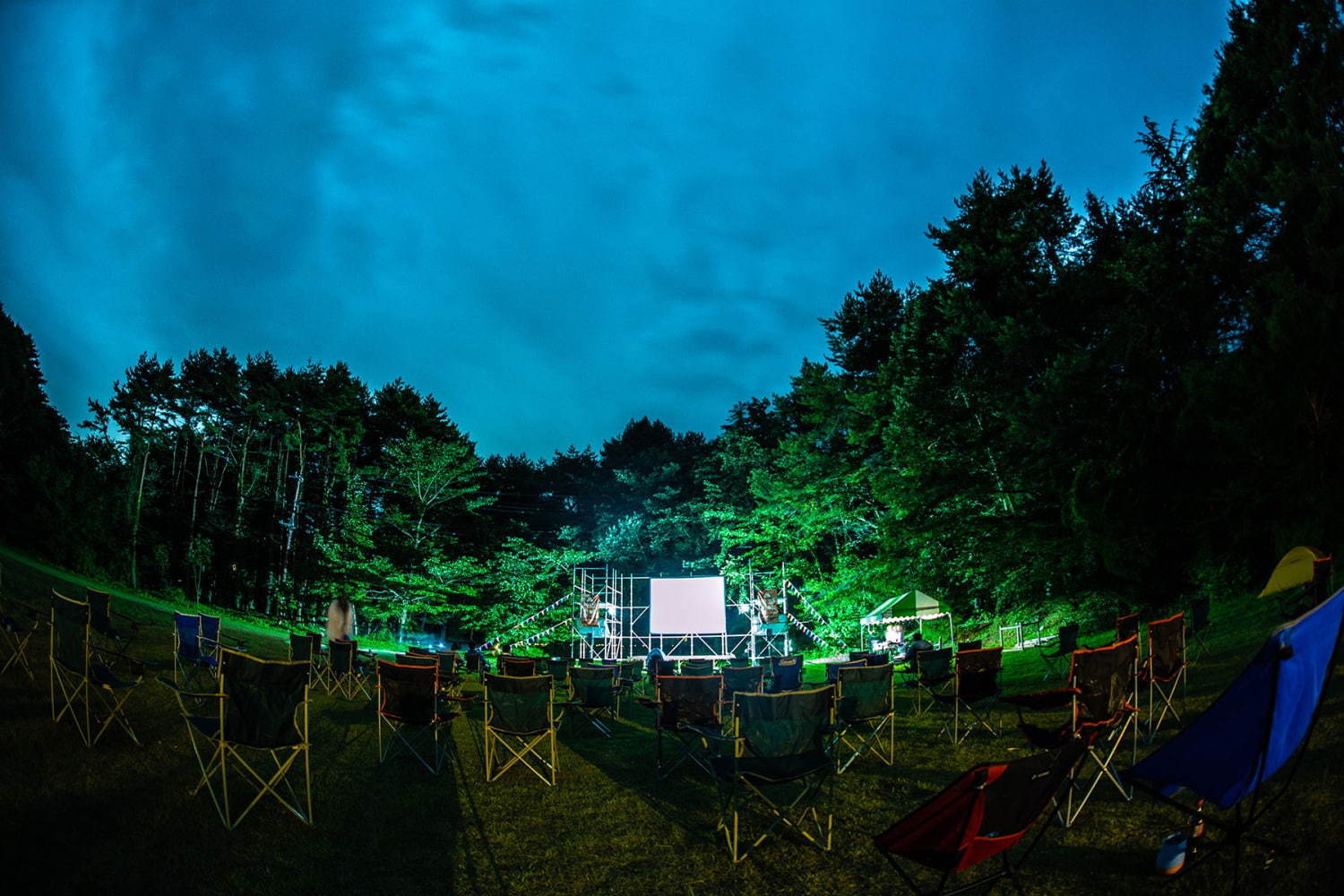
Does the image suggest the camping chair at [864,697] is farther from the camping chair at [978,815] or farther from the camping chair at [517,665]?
the camping chair at [517,665]

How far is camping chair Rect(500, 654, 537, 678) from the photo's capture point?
24.0 ft

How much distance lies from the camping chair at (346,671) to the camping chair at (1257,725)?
26.3 feet

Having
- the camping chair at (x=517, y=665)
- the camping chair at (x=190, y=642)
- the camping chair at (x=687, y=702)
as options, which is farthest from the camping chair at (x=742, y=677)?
the camping chair at (x=190, y=642)

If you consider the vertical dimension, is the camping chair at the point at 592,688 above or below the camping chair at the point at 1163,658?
below

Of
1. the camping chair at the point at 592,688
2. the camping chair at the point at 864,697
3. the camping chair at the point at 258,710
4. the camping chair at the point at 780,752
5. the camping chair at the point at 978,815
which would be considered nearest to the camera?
the camping chair at the point at 978,815

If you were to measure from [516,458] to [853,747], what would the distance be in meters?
35.0

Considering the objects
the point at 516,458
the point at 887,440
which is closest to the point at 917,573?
the point at 887,440

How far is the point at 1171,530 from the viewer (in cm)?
1097

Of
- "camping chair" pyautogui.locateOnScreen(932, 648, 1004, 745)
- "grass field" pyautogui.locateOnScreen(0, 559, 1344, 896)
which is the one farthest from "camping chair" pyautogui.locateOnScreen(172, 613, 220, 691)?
"camping chair" pyautogui.locateOnScreen(932, 648, 1004, 745)

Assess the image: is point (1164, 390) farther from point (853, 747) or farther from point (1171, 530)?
point (853, 747)

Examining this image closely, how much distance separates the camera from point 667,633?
18.7 metres

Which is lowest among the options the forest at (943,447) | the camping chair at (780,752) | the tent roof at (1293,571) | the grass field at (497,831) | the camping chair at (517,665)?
the grass field at (497,831)

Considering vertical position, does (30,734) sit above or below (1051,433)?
below

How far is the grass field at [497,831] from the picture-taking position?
127 inches
